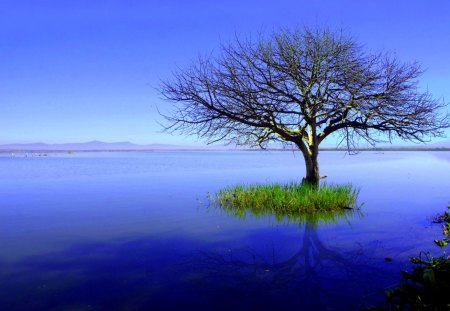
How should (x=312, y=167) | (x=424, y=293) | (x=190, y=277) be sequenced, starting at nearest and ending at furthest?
(x=424, y=293) < (x=190, y=277) < (x=312, y=167)

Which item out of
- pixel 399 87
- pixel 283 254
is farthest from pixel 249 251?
pixel 399 87

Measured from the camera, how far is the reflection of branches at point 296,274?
23.1 ft

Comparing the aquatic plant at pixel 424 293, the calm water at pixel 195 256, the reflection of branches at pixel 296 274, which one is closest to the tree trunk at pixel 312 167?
the calm water at pixel 195 256

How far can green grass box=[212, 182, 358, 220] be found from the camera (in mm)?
15935

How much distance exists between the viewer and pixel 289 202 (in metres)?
16.4

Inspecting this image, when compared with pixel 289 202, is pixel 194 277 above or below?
below

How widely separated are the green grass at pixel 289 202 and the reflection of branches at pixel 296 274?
5.60 metres

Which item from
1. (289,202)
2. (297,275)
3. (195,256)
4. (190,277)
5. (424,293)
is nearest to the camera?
(424,293)

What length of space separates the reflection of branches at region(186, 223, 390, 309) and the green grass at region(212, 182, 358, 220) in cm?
560

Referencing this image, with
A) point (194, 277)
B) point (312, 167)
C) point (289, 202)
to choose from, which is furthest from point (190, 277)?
point (312, 167)

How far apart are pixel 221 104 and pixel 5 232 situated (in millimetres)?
11005

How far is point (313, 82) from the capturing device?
18.5 m

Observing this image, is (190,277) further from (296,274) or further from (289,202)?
(289,202)

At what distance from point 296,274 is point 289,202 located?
27.2 feet
